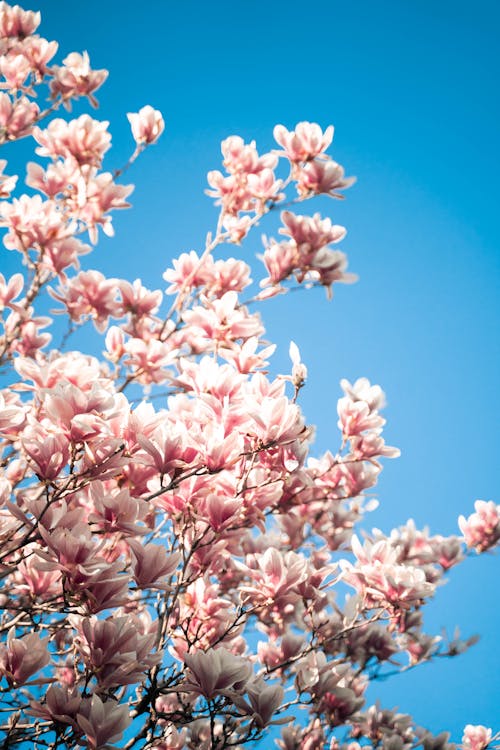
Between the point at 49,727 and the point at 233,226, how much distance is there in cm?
232

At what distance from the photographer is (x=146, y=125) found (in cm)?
292

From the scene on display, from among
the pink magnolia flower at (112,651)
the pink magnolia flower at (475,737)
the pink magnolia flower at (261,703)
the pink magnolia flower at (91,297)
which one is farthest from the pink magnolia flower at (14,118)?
the pink magnolia flower at (475,737)

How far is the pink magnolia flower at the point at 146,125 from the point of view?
2.91 metres

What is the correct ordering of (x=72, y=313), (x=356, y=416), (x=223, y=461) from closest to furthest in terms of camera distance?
(x=223, y=461)
(x=356, y=416)
(x=72, y=313)

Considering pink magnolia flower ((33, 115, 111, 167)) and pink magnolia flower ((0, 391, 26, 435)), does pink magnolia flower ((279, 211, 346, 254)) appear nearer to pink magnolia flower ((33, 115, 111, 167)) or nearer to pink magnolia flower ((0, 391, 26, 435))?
pink magnolia flower ((33, 115, 111, 167))

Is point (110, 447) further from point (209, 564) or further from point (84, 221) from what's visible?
point (84, 221)

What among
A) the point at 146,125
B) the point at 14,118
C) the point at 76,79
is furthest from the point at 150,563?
the point at 76,79

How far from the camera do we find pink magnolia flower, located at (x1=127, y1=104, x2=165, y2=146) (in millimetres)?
2910

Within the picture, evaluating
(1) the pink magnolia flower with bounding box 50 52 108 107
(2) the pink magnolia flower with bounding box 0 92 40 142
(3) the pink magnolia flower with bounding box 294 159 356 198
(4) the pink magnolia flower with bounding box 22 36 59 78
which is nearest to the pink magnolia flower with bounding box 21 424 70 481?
(3) the pink magnolia flower with bounding box 294 159 356 198

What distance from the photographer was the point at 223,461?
1.51 metres

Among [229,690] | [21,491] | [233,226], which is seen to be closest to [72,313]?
[233,226]

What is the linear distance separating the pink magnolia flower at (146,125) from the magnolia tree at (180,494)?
11 mm

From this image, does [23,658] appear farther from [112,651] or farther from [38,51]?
[38,51]

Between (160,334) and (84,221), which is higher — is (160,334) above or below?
below
